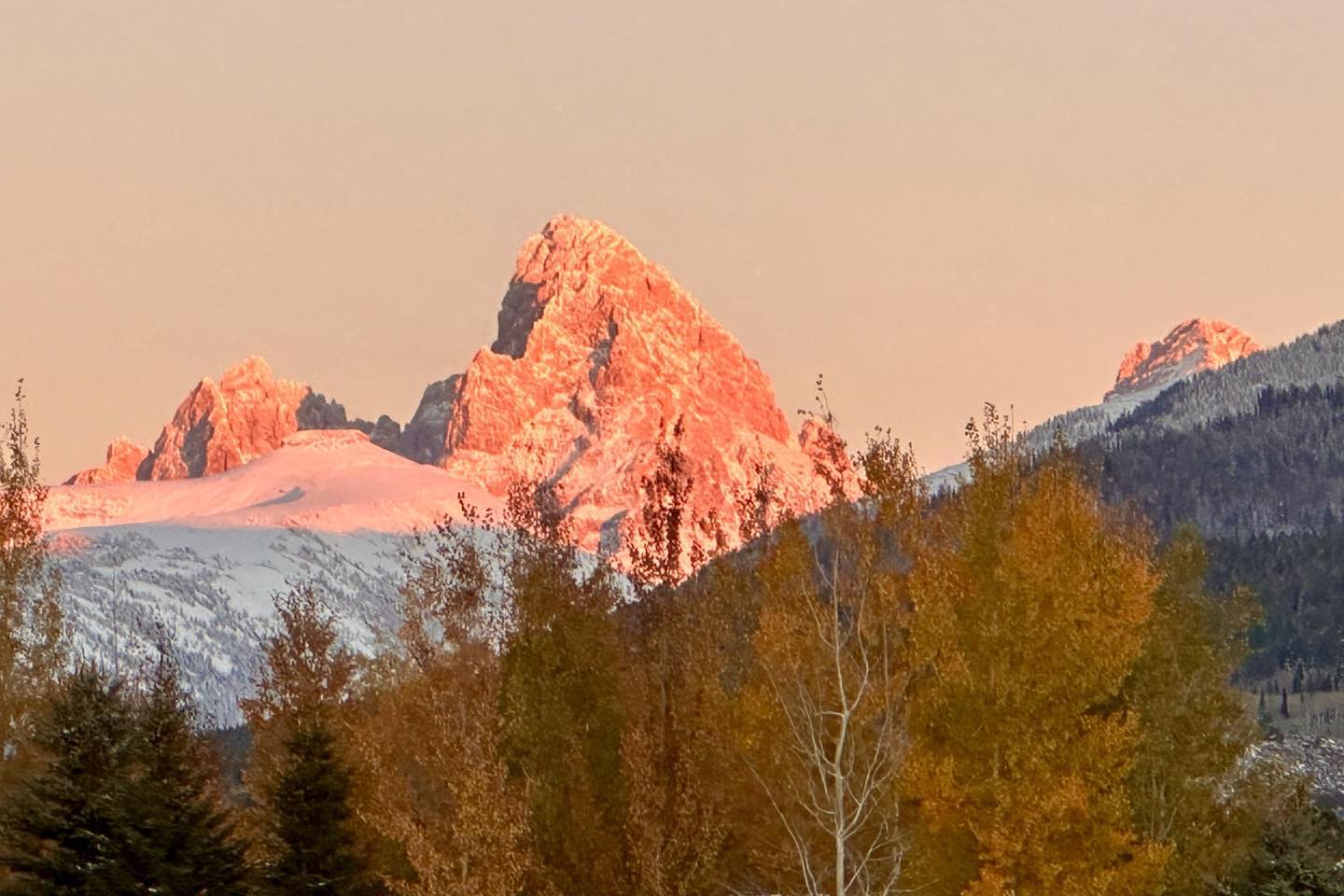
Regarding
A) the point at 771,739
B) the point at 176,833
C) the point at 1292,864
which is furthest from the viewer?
the point at 1292,864

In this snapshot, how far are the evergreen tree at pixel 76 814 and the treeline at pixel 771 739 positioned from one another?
83 mm

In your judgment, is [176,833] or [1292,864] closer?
[176,833]

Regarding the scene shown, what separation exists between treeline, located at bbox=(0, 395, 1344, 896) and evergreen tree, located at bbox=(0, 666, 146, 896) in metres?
0.08

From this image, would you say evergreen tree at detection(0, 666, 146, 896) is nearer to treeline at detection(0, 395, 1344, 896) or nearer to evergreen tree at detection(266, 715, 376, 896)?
treeline at detection(0, 395, 1344, 896)

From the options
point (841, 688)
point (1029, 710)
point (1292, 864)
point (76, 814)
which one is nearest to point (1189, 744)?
point (1292, 864)

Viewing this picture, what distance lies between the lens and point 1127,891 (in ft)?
159

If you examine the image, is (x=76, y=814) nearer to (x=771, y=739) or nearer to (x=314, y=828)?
(x=314, y=828)

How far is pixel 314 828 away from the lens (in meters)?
56.1

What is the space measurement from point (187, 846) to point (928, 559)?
20080 millimetres

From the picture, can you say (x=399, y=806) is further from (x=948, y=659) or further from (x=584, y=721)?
(x=948, y=659)

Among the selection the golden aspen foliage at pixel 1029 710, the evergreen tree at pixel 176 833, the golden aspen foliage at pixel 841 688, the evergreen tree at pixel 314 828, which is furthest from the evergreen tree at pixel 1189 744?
the evergreen tree at pixel 176 833

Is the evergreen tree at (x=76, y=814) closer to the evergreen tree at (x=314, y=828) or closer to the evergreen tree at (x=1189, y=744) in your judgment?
the evergreen tree at (x=314, y=828)

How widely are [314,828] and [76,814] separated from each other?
6.98 metres

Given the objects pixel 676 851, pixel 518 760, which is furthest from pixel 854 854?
pixel 518 760
